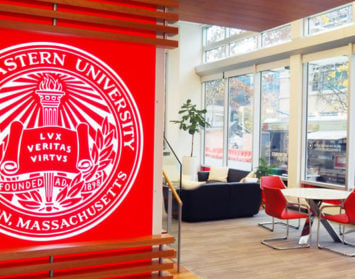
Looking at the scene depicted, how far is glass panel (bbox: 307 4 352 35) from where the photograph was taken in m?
8.05

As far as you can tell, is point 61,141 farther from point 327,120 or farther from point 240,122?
point 240,122

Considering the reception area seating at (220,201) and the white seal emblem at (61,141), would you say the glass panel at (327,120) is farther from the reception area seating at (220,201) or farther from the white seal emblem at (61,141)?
the white seal emblem at (61,141)

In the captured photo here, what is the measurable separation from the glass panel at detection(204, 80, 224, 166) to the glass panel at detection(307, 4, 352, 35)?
12.6 ft

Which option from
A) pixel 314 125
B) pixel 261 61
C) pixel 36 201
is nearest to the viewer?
pixel 36 201

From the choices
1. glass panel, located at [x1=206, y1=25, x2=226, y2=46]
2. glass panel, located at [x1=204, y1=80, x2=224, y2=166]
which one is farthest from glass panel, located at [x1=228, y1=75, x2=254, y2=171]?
glass panel, located at [x1=206, y1=25, x2=226, y2=46]

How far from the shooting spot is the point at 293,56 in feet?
30.2

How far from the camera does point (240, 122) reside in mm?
11531

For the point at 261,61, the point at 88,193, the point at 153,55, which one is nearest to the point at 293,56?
the point at 261,61

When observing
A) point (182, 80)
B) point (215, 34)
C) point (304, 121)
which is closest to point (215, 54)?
point (215, 34)

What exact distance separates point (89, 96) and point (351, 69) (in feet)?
21.0

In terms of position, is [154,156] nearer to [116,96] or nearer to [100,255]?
[116,96]

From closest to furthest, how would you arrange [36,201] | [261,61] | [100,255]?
1. [36,201]
2. [100,255]
3. [261,61]

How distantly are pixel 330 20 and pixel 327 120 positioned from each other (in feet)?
6.81

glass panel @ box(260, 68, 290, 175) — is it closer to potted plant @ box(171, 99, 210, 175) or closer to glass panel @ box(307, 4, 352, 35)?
→ glass panel @ box(307, 4, 352, 35)
